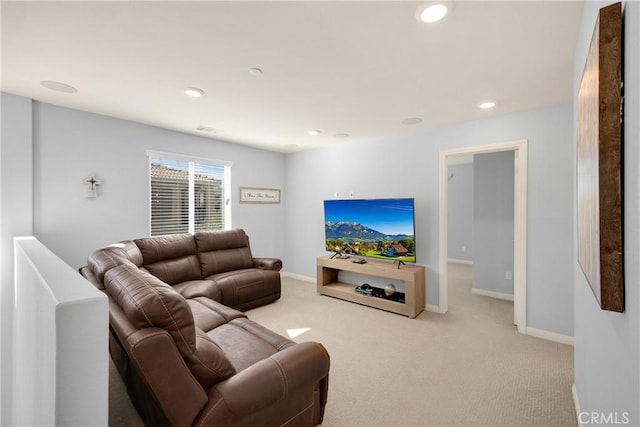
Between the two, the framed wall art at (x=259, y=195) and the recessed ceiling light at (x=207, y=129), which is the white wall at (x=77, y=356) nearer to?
the recessed ceiling light at (x=207, y=129)

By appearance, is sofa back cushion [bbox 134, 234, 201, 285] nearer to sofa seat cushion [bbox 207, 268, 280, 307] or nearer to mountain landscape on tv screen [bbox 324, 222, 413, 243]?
sofa seat cushion [bbox 207, 268, 280, 307]

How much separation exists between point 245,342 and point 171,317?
2.86 ft

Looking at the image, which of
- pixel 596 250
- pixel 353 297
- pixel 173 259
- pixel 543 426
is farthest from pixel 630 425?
pixel 173 259

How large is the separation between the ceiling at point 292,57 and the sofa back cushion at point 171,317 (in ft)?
4.88

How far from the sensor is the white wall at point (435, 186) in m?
2.85

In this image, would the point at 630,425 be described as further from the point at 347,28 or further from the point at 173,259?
the point at 173,259

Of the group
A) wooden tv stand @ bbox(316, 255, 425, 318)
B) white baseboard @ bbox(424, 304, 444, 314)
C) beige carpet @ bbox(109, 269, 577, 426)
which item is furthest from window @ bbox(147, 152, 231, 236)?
white baseboard @ bbox(424, 304, 444, 314)

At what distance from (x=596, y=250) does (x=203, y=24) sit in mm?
2153

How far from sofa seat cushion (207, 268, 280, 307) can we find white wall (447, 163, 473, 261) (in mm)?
4966

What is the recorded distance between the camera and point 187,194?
4277 millimetres

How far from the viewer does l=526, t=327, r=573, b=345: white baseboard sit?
9.29 ft

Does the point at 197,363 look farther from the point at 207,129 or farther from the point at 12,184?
the point at 207,129

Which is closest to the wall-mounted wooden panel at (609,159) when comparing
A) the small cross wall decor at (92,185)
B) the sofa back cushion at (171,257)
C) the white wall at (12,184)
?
the sofa back cushion at (171,257)

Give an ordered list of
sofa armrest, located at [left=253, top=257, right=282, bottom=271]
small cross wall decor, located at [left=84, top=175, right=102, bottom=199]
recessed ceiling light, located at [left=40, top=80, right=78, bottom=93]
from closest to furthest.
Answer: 1. recessed ceiling light, located at [left=40, top=80, right=78, bottom=93]
2. small cross wall decor, located at [left=84, top=175, right=102, bottom=199]
3. sofa armrest, located at [left=253, top=257, right=282, bottom=271]
